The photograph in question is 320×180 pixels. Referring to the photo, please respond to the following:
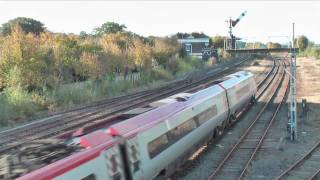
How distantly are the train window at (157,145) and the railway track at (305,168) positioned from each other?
13.1 feet

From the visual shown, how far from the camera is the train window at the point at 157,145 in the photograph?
1329 cm

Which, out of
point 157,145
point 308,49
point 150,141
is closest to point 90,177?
point 150,141

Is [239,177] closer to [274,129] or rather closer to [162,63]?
[274,129]

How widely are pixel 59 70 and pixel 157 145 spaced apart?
25.7m

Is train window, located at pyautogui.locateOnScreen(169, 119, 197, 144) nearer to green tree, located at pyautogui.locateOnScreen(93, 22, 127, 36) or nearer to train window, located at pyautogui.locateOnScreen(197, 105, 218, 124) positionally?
train window, located at pyautogui.locateOnScreen(197, 105, 218, 124)

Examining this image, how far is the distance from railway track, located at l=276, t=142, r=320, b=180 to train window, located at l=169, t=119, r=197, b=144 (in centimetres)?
342

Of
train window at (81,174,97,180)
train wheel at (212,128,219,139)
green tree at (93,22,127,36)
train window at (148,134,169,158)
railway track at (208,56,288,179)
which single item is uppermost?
green tree at (93,22,127,36)

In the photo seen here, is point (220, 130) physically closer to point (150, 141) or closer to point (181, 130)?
point (181, 130)

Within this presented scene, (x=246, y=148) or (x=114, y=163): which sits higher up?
(x=114, y=163)

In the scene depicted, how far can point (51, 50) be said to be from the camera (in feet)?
122

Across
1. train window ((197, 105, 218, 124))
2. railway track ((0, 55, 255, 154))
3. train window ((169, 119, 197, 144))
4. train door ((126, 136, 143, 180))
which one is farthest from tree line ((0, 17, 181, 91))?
train door ((126, 136, 143, 180))

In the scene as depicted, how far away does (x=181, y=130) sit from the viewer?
15.8 m

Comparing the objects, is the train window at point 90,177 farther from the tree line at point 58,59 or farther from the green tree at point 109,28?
the green tree at point 109,28

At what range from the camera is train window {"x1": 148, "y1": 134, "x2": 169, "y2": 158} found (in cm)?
1329
